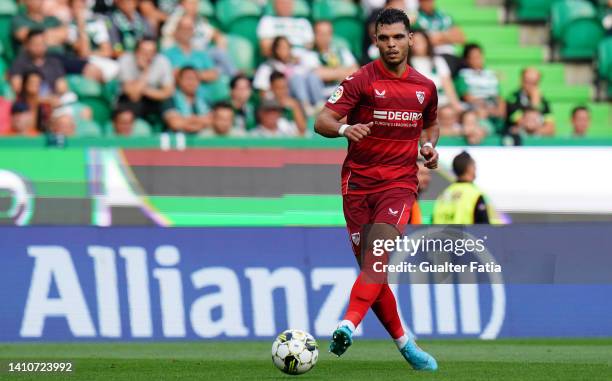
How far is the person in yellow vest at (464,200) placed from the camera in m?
12.7

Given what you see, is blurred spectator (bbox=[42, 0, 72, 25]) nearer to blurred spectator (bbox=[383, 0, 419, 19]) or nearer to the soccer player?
blurred spectator (bbox=[383, 0, 419, 19])

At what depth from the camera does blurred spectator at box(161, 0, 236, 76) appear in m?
16.9

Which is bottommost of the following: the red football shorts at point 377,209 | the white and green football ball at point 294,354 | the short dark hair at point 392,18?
the white and green football ball at point 294,354

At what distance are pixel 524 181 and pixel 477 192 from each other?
1308mm

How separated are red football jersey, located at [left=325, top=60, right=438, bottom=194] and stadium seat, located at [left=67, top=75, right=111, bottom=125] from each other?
24.4 ft

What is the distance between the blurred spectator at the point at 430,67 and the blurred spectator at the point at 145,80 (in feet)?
10.0

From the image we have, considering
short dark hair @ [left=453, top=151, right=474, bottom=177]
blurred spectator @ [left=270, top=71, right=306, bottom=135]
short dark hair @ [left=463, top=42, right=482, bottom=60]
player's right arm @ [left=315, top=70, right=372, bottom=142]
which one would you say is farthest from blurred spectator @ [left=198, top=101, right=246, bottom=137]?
player's right arm @ [left=315, top=70, right=372, bottom=142]

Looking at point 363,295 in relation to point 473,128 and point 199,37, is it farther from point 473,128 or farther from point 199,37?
point 199,37

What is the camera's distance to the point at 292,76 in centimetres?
1656

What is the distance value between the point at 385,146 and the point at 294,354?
1.53 metres

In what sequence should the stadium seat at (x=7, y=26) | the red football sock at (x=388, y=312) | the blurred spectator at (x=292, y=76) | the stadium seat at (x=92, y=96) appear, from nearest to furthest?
the red football sock at (x=388, y=312), the stadium seat at (x=92, y=96), the blurred spectator at (x=292, y=76), the stadium seat at (x=7, y=26)

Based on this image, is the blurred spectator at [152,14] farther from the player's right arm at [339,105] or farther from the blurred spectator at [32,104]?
the player's right arm at [339,105]

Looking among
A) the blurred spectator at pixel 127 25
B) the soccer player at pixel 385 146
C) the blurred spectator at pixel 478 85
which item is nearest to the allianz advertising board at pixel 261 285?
the soccer player at pixel 385 146

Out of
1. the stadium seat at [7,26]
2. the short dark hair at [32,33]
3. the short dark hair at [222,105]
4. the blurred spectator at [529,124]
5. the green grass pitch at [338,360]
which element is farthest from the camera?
the stadium seat at [7,26]
